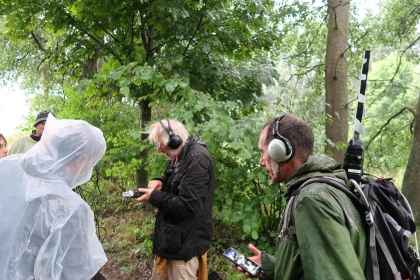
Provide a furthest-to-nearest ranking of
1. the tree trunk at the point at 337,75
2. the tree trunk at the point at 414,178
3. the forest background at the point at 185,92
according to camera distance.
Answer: the tree trunk at the point at 414,178 → the tree trunk at the point at 337,75 → the forest background at the point at 185,92

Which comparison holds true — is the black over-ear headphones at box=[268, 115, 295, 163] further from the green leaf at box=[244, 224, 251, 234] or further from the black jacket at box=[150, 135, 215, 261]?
the green leaf at box=[244, 224, 251, 234]

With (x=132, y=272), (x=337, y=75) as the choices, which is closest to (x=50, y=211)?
(x=132, y=272)

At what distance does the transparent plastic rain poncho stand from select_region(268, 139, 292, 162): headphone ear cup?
3.38 feet

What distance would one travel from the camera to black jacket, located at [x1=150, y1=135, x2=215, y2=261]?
2752 mm

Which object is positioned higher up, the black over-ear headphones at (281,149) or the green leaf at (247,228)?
the black over-ear headphones at (281,149)

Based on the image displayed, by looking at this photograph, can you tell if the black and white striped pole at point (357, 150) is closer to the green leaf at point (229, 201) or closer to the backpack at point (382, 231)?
the backpack at point (382, 231)

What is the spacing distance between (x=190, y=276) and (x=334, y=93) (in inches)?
161

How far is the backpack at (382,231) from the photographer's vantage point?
1382 mm

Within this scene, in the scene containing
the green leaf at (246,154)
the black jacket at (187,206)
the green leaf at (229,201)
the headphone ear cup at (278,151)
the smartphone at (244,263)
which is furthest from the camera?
the green leaf at (229,201)

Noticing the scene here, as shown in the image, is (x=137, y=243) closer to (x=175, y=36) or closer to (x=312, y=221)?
(x=175, y=36)

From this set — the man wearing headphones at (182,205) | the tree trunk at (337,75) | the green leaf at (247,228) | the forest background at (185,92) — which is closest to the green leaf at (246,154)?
the forest background at (185,92)

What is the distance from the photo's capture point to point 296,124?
66.0 inches

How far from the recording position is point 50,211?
171 cm

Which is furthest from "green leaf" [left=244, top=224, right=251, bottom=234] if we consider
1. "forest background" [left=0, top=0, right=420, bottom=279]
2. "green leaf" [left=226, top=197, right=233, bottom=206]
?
"green leaf" [left=226, top=197, right=233, bottom=206]
